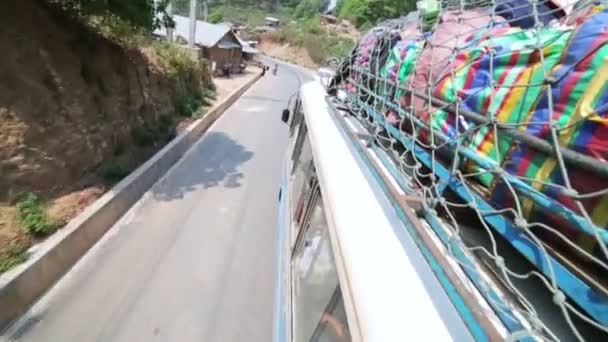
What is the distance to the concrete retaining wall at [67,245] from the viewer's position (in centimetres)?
292

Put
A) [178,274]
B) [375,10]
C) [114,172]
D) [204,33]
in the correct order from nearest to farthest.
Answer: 1. [178,274]
2. [114,172]
3. [204,33]
4. [375,10]

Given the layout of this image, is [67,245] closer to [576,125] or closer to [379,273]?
[379,273]

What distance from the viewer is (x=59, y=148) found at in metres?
4.38

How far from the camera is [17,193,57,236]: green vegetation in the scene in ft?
11.4

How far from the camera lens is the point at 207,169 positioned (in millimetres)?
6688

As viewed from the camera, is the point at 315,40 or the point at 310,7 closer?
the point at 315,40

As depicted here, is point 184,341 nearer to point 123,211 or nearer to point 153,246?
point 153,246

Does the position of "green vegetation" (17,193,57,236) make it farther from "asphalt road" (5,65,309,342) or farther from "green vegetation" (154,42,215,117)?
"green vegetation" (154,42,215,117)

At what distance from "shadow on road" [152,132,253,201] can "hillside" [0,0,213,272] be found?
2.17 feet

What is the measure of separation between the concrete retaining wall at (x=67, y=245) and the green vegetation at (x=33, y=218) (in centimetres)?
12

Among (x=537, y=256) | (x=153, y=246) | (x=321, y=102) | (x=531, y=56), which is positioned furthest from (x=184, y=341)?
(x=531, y=56)

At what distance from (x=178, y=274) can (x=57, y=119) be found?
104 inches

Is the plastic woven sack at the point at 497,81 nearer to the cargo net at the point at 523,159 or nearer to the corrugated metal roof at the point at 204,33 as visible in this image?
the cargo net at the point at 523,159

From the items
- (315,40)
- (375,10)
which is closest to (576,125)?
(315,40)
